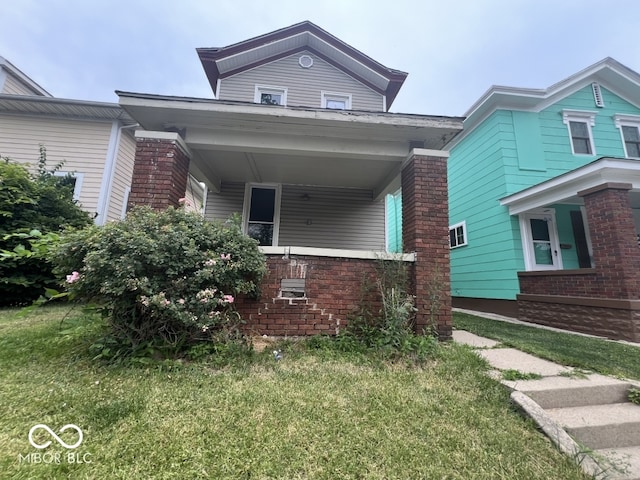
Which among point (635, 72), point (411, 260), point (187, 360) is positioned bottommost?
point (187, 360)

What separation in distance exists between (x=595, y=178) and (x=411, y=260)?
4466 millimetres

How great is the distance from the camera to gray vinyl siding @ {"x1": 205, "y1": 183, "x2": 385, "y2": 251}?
6957 mm

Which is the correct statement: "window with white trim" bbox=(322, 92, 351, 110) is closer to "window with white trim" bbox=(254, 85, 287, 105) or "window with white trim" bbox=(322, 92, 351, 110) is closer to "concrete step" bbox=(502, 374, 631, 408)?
"window with white trim" bbox=(254, 85, 287, 105)

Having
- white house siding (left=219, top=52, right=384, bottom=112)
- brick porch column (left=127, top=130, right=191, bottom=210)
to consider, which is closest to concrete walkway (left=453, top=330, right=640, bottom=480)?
brick porch column (left=127, top=130, right=191, bottom=210)

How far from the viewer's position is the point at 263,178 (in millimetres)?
6664

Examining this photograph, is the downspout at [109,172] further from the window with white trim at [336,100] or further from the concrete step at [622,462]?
the concrete step at [622,462]

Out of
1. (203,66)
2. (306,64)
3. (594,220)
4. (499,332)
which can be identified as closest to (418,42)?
(306,64)

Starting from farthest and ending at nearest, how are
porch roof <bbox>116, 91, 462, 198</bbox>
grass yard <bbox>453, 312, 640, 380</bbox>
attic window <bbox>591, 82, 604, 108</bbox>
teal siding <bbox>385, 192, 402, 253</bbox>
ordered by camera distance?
teal siding <bbox>385, 192, 402, 253</bbox>, attic window <bbox>591, 82, 604, 108</bbox>, porch roof <bbox>116, 91, 462, 198</bbox>, grass yard <bbox>453, 312, 640, 380</bbox>

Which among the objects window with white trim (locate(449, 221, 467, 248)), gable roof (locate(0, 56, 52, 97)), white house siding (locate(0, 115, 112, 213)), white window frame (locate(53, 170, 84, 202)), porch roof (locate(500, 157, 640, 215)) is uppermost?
gable roof (locate(0, 56, 52, 97))

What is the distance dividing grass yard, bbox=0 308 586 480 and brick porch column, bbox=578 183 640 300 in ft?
13.5

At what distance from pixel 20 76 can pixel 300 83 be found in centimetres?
916

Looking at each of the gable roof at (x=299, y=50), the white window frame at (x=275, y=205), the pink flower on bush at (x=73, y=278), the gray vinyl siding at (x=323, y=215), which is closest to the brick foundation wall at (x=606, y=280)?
the gray vinyl siding at (x=323, y=215)

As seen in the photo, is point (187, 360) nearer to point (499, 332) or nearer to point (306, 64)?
point (499, 332)

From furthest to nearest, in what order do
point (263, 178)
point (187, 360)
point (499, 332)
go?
1. point (263, 178)
2. point (499, 332)
3. point (187, 360)
